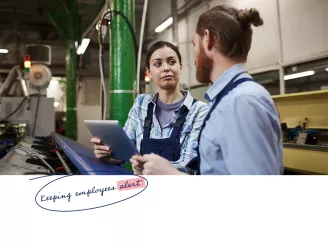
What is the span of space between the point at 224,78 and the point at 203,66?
63 millimetres

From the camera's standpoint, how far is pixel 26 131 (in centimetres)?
192

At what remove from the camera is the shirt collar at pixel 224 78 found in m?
0.64

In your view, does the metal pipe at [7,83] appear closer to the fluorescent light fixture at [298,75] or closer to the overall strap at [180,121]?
the overall strap at [180,121]

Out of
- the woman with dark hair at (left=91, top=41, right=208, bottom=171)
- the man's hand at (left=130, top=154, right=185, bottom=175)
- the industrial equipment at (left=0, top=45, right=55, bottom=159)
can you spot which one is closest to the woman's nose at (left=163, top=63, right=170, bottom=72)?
the woman with dark hair at (left=91, top=41, right=208, bottom=171)

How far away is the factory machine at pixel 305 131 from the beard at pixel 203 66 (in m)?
0.20

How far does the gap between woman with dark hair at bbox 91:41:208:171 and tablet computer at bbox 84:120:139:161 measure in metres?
0.02

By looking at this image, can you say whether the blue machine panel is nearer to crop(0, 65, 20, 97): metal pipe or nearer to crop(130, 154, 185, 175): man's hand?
crop(130, 154, 185, 175): man's hand

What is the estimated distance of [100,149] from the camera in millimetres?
743

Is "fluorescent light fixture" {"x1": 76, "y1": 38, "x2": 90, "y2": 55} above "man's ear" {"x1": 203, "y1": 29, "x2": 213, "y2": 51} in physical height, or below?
above

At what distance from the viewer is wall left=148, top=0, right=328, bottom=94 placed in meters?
0.70
